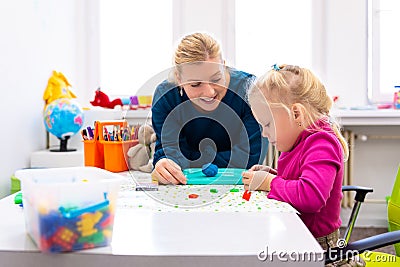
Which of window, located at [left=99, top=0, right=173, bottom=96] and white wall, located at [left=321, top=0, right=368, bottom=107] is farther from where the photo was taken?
window, located at [left=99, top=0, right=173, bottom=96]

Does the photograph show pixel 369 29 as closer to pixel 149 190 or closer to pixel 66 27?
pixel 66 27

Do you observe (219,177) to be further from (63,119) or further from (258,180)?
(63,119)

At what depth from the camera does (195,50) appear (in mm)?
1239

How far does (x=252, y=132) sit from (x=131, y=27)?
2.00 metres

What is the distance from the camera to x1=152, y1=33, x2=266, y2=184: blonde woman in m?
1.22

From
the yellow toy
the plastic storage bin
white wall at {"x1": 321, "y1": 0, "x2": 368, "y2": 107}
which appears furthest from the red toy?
the plastic storage bin

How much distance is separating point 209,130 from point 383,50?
2.00m

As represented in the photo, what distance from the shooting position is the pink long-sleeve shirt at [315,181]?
1024 mm

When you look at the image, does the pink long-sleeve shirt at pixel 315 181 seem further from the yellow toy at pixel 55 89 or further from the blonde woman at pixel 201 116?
the yellow toy at pixel 55 89

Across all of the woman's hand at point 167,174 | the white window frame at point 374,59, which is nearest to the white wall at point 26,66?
the woman's hand at point 167,174

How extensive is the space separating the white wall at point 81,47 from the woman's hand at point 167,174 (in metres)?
1.10

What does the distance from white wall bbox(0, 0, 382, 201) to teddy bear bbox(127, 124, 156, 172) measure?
39.4 inches

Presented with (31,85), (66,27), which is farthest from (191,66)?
(66,27)

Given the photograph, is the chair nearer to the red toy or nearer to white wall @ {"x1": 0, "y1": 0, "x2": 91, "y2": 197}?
white wall @ {"x1": 0, "y1": 0, "x2": 91, "y2": 197}
